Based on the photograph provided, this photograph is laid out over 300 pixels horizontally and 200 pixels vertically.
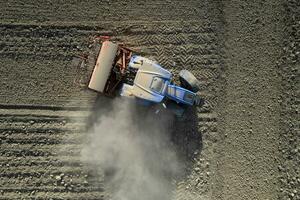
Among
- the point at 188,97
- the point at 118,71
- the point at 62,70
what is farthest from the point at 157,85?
the point at 62,70

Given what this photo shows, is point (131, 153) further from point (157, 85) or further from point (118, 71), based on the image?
point (118, 71)

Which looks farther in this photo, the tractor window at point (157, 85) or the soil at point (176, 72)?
the soil at point (176, 72)

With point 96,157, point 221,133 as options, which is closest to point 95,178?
point 96,157

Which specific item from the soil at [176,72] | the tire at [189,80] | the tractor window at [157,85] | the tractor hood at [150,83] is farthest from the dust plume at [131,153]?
the tire at [189,80]

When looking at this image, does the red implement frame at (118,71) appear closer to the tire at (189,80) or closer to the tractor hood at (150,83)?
the tractor hood at (150,83)

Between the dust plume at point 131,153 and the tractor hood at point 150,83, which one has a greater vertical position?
the tractor hood at point 150,83

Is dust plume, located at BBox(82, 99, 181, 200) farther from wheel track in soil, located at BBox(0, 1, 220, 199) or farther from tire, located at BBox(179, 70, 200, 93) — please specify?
tire, located at BBox(179, 70, 200, 93)

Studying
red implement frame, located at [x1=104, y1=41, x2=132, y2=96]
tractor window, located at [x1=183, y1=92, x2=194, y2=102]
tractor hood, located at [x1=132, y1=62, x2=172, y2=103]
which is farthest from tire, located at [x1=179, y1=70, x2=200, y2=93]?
red implement frame, located at [x1=104, y1=41, x2=132, y2=96]
